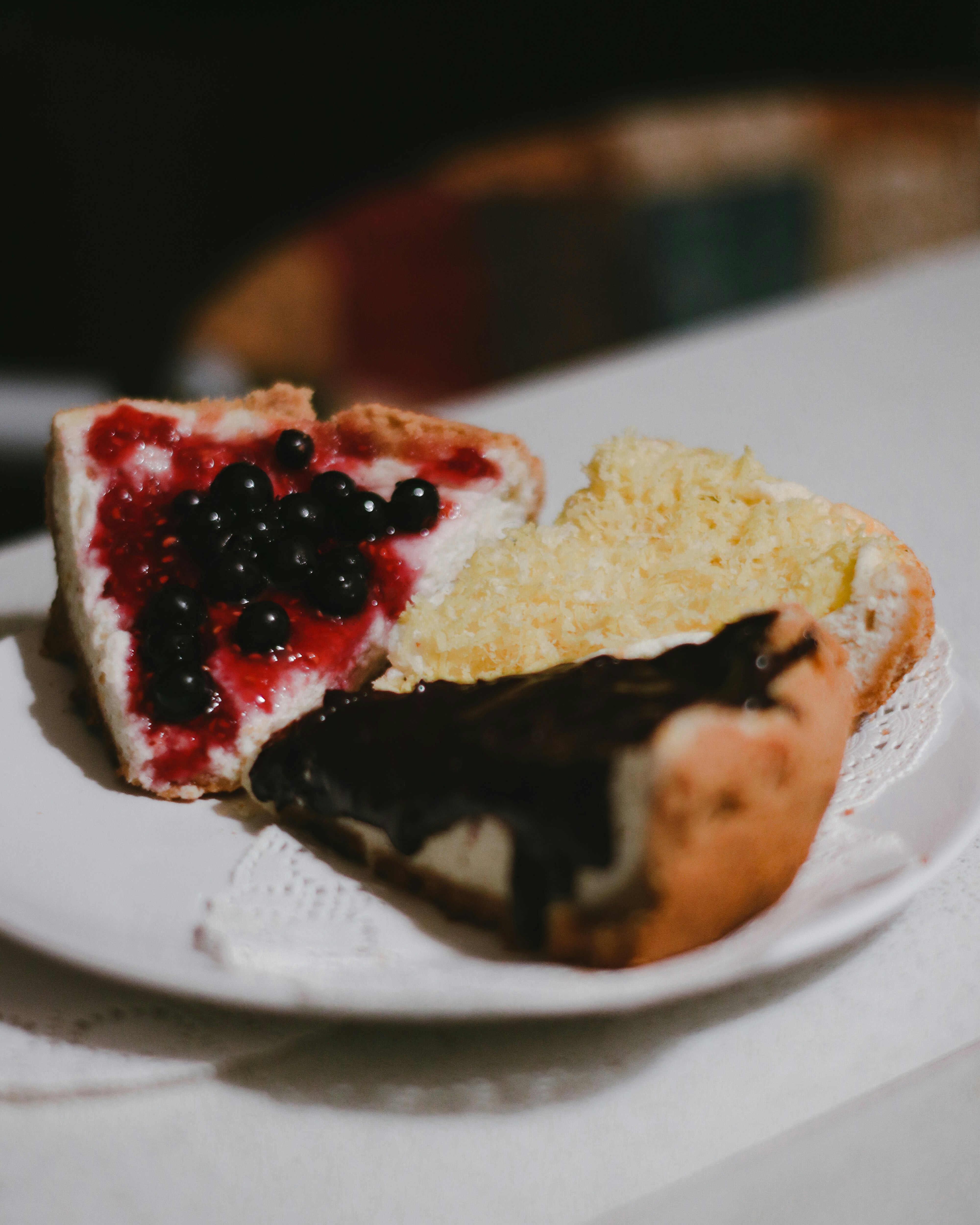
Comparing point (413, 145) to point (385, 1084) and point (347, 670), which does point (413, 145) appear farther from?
point (385, 1084)

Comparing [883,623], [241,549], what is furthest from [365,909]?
[883,623]

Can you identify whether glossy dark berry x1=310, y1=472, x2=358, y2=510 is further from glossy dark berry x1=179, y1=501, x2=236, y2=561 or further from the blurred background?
the blurred background

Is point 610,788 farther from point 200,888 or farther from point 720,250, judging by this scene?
point 720,250

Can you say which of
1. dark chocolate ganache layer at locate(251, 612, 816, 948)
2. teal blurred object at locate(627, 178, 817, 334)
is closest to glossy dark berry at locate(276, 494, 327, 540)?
dark chocolate ganache layer at locate(251, 612, 816, 948)

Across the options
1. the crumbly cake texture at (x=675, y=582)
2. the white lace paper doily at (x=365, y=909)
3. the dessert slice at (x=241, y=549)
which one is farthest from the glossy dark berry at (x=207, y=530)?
the white lace paper doily at (x=365, y=909)

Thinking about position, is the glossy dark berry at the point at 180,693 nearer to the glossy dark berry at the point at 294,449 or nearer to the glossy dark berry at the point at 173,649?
the glossy dark berry at the point at 173,649
